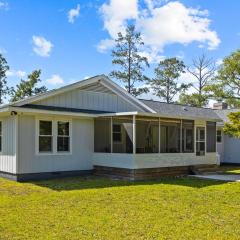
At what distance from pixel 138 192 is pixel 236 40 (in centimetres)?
2702

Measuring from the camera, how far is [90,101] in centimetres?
1673

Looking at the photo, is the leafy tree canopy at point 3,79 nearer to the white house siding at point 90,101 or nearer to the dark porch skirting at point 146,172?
the white house siding at point 90,101

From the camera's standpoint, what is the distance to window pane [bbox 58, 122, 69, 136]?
49.5 feet

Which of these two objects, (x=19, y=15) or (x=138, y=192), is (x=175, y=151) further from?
(x=19, y=15)

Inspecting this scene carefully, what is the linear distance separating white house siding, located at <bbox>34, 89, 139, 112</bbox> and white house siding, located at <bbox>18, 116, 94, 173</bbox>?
0.79m

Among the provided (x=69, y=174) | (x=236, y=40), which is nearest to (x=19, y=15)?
(x=69, y=174)

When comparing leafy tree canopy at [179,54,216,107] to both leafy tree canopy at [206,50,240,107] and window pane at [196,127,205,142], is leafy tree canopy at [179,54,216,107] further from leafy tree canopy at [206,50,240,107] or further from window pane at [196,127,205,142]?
window pane at [196,127,205,142]

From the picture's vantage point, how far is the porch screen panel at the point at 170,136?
17203 millimetres

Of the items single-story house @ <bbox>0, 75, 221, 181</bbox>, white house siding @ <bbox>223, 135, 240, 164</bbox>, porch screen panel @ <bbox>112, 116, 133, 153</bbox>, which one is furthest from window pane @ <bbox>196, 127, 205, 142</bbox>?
white house siding @ <bbox>223, 135, 240, 164</bbox>

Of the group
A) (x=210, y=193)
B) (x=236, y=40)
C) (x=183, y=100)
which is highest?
(x=236, y=40)

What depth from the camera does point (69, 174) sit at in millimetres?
15297

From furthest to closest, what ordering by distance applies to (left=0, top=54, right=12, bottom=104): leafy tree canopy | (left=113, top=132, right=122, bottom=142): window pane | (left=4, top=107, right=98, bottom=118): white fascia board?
(left=0, top=54, right=12, bottom=104): leafy tree canopy → (left=113, top=132, right=122, bottom=142): window pane → (left=4, top=107, right=98, bottom=118): white fascia board

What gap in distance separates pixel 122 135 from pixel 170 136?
3.21 m

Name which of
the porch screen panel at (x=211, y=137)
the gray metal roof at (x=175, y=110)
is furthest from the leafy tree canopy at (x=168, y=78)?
the porch screen panel at (x=211, y=137)
